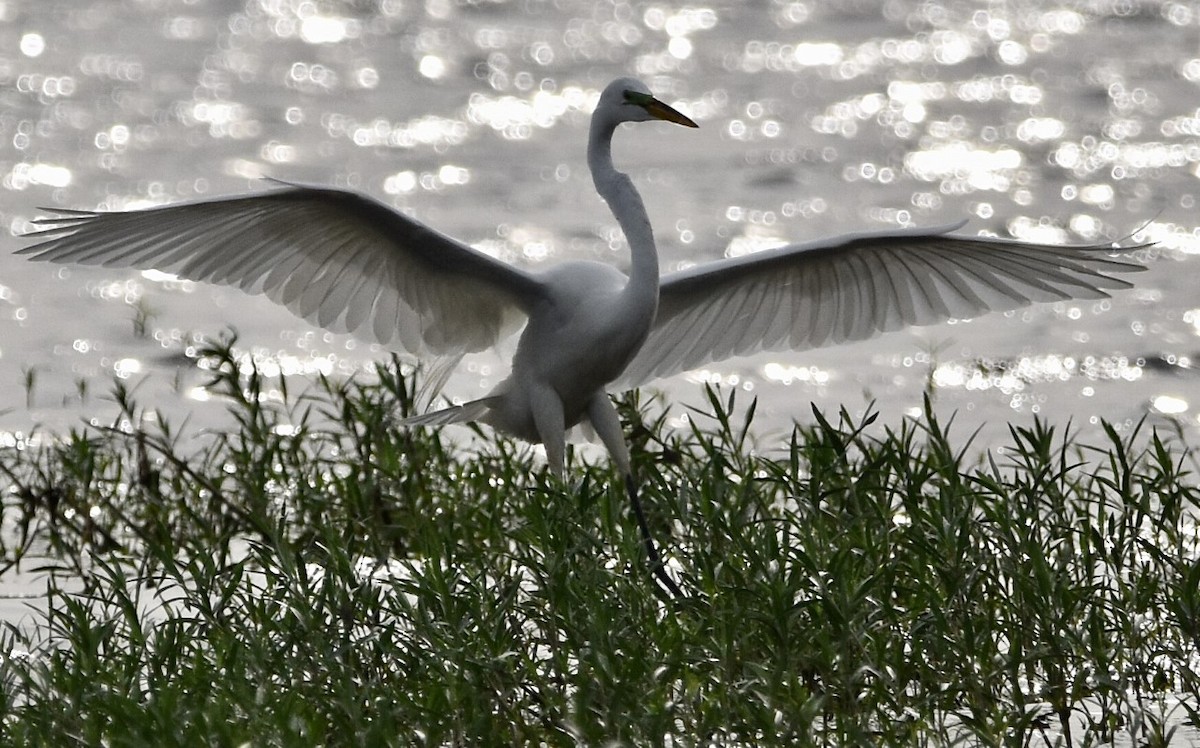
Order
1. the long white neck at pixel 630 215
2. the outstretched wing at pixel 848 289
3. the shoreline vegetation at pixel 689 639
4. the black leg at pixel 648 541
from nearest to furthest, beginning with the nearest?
the shoreline vegetation at pixel 689 639, the black leg at pixel 648 541, the long white neck at pixel 630 215, the outstretched wing at pixel 848 289

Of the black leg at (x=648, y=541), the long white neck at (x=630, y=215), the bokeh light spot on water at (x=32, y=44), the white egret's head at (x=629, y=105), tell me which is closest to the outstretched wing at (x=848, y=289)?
the long white neck at (x=630, y=215)

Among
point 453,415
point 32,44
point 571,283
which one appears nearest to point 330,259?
point 453,415

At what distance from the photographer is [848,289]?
570 cm

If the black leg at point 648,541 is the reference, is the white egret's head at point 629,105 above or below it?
above

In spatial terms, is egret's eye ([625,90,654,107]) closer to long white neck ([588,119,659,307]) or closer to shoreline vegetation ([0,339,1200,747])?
long white neck ([588,119,659,307])

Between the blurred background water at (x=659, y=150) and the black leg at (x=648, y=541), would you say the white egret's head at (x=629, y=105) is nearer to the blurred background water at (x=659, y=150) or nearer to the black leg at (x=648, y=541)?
the black leg at (x=648, y=541)

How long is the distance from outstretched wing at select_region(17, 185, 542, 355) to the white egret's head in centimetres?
51

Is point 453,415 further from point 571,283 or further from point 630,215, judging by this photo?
point 630,215

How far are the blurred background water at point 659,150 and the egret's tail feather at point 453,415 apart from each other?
6.08 feet

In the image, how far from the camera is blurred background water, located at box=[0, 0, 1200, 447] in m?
8.60

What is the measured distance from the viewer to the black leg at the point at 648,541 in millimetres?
4719

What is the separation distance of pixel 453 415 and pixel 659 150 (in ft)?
22.8

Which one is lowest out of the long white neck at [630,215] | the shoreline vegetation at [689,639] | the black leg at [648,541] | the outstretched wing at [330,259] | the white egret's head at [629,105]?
the shoreline vegetation at [689,639]

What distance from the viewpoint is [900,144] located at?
40.1ft
